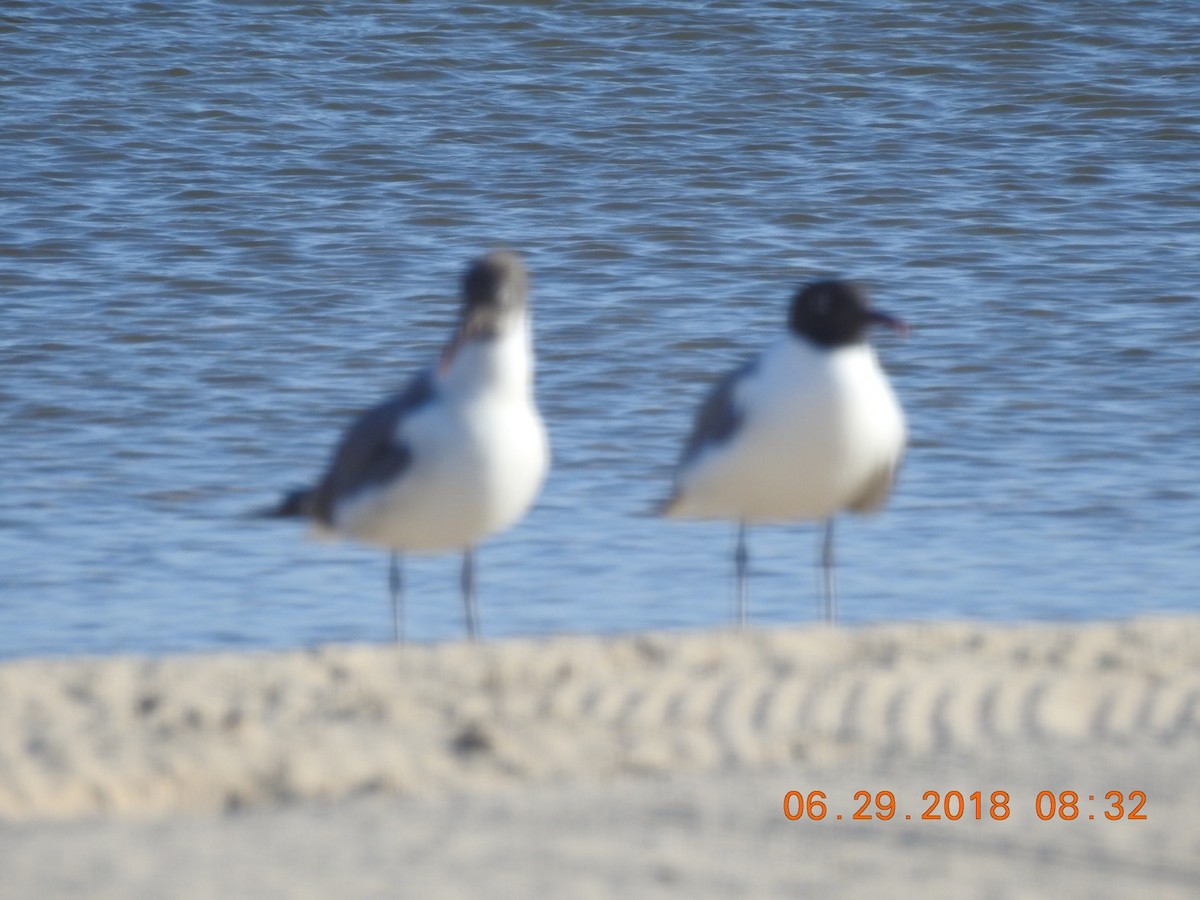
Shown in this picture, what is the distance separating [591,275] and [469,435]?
693 cm

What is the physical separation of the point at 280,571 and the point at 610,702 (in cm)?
297

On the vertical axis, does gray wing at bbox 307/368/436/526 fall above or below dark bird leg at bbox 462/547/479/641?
above

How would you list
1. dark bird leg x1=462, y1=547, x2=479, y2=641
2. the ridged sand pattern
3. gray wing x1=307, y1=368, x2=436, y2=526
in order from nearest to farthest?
the ridged sand pattern → gray wing x1=307, y1=368, x2=436, y2=526 → dark bird leg x1=462, y1=547, x2=479, y2=641

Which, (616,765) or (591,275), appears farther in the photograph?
(591,275)

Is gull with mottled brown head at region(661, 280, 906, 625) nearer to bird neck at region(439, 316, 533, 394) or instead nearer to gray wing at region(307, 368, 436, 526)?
bird neck at region(439, 316, 533, 394)

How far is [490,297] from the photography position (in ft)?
20.4

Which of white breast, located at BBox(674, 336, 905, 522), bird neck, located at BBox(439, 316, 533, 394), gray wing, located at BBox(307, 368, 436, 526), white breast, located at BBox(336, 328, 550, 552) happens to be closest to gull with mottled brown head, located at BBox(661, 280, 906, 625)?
white breast, located at BBox(674, 336, 905, 522)

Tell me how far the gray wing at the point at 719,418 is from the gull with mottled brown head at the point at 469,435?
0.70 metres

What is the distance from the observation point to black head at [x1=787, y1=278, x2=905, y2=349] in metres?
6.53

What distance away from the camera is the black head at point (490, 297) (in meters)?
6.19

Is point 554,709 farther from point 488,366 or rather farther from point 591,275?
point 591,275
